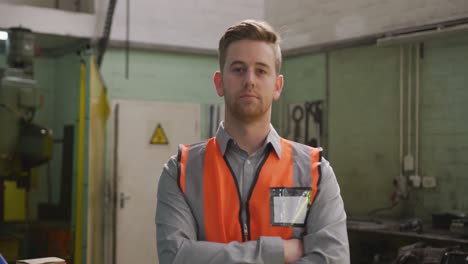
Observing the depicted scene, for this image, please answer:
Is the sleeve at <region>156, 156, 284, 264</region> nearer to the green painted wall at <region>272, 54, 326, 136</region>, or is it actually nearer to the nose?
the nose

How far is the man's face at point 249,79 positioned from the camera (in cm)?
150

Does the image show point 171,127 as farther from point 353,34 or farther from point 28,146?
point 353,34

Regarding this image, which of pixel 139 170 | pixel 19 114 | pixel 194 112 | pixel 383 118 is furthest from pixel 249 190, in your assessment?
pixel 194 112

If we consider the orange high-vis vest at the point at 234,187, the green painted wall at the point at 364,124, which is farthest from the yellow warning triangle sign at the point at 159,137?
the orange high-vis vest at the point at 234,187

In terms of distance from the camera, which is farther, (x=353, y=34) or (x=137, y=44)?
(x=137, y=44)

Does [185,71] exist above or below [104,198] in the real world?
above

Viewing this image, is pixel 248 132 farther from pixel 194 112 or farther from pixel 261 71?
pixel 194 112

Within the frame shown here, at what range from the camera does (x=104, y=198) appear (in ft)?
17.5

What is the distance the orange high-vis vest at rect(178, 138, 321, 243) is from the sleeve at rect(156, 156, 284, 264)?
0.03m

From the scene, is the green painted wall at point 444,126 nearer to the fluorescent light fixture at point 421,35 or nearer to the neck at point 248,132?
the fluorescent light fixture at point 421,35

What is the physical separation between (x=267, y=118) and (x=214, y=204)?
0.30 meters

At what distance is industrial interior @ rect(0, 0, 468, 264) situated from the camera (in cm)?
412

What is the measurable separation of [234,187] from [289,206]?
0.16 meters

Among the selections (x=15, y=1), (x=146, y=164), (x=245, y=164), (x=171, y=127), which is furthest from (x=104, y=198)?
(x=245, y=164)
